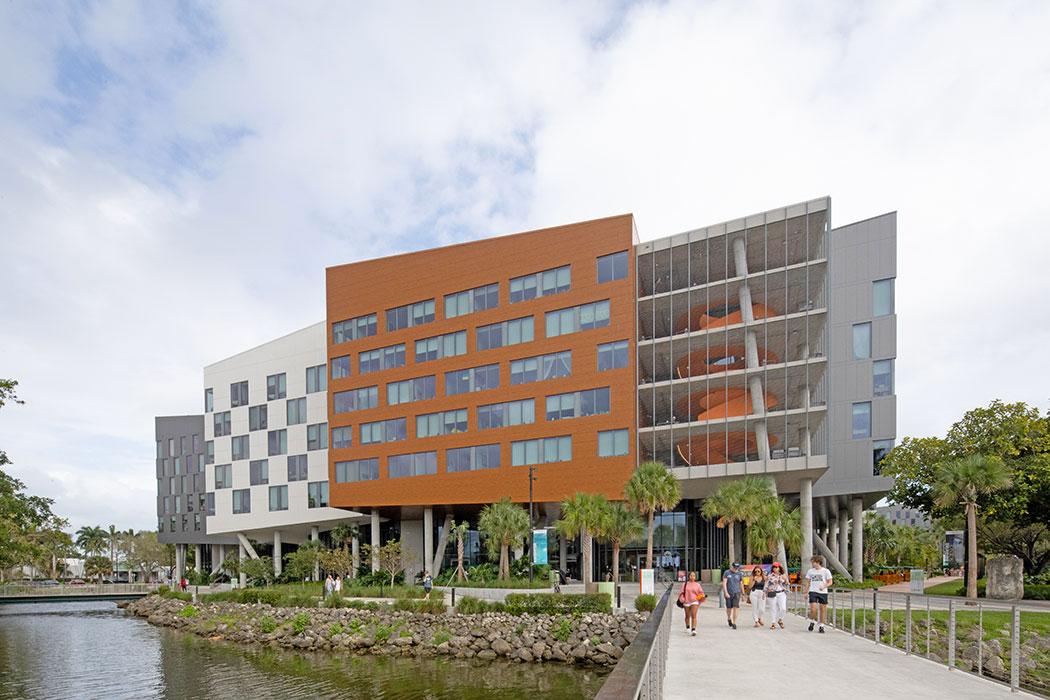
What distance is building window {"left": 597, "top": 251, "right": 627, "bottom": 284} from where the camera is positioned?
50438 mm

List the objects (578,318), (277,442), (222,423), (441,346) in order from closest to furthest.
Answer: (578,318) < (441,346) < (277,442) < (222,423)

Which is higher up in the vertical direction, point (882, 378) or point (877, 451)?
point (882, 378)

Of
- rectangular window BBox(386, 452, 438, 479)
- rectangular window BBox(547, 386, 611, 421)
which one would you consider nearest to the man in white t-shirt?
rectangular window BBox(547, 386, 611, 421)

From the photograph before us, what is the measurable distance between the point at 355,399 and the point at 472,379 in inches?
463

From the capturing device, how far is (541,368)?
172ft

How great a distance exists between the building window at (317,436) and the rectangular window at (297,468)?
1.46 meters

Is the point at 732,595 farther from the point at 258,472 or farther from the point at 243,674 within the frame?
the point at 258,472

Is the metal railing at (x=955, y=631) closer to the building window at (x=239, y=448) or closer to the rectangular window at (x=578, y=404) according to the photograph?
the rectangular window at (x=578, y=404)

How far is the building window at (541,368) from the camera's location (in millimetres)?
51406

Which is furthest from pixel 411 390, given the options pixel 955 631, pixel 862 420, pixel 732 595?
pixel 955 631

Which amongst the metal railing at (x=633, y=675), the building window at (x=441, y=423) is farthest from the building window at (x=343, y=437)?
the metal railing at (x=633, y=675)

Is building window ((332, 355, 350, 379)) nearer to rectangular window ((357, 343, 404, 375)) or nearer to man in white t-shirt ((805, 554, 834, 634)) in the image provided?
rectangular window ((357, 343, 404, 375))

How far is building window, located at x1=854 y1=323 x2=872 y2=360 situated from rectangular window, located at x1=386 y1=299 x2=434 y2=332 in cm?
3219

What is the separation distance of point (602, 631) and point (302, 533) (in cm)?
5096
